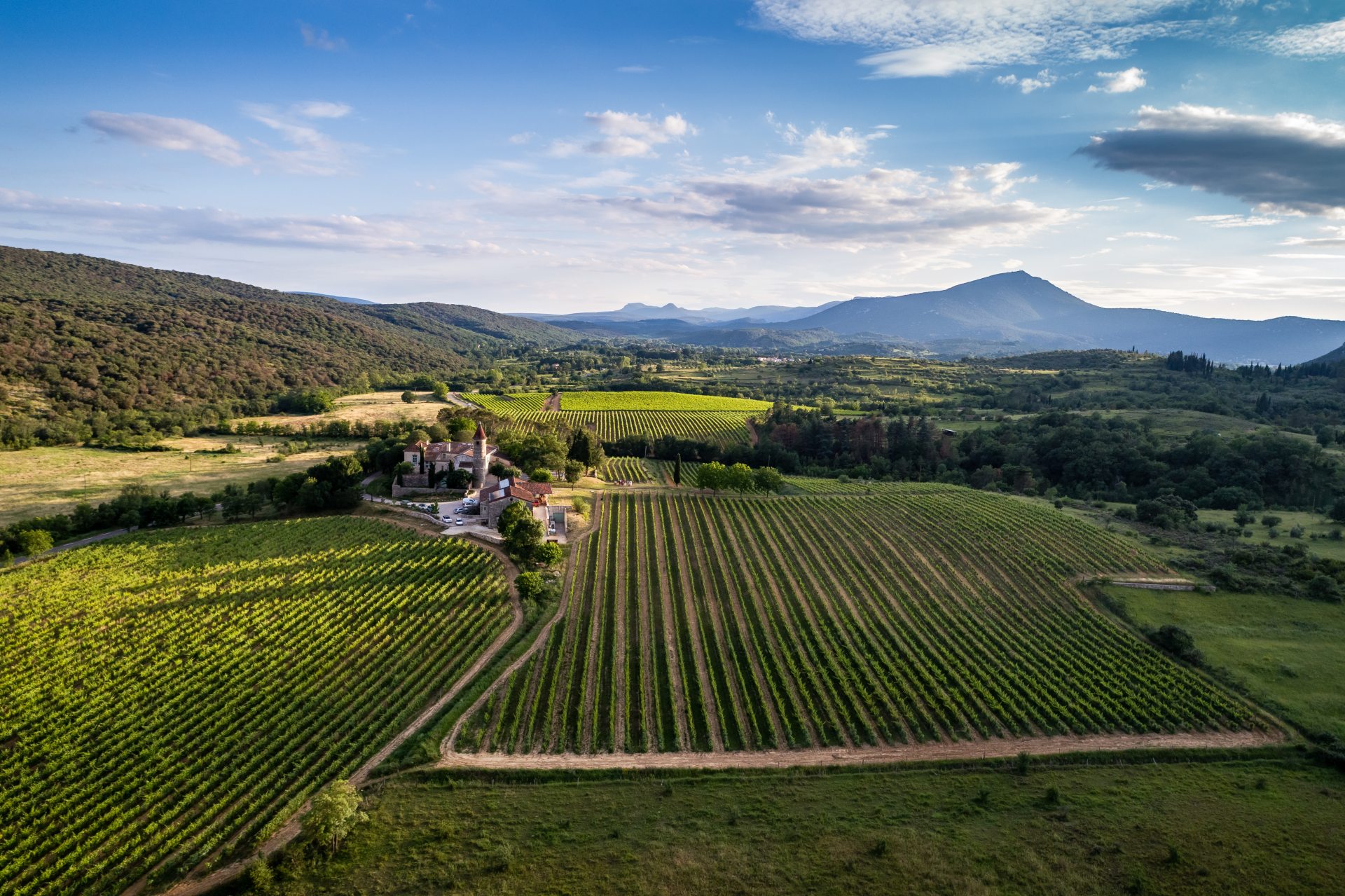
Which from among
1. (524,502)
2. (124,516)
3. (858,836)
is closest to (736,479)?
(524,502)

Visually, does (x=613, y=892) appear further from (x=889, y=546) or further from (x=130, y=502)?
(x=130, y=502)

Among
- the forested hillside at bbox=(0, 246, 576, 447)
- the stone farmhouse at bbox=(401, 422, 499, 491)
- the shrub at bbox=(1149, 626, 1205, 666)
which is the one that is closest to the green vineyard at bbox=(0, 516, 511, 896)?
the stone farmhouse at bbox=(401, 422, 499, 491)

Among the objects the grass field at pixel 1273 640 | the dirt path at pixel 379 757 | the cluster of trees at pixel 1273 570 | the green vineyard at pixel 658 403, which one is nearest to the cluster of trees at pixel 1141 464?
the cluster of trees at pixel 1273 570

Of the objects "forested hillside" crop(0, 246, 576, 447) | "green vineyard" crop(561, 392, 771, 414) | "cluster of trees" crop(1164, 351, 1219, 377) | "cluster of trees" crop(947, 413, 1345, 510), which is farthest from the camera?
"cluster of trees" crop(1164, 351, 1219, 377)

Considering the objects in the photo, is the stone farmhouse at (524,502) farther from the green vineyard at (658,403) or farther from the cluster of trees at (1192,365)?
the cluster of trees at (1192,365)

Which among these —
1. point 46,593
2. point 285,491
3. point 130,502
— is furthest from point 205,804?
→ point 130,502

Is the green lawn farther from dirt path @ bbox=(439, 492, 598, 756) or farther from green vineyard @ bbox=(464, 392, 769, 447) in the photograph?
dirt path @ bbox=(439, 492, 598, 756)

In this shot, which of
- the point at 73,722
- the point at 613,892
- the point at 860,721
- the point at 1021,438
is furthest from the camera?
the point at 1021,438
